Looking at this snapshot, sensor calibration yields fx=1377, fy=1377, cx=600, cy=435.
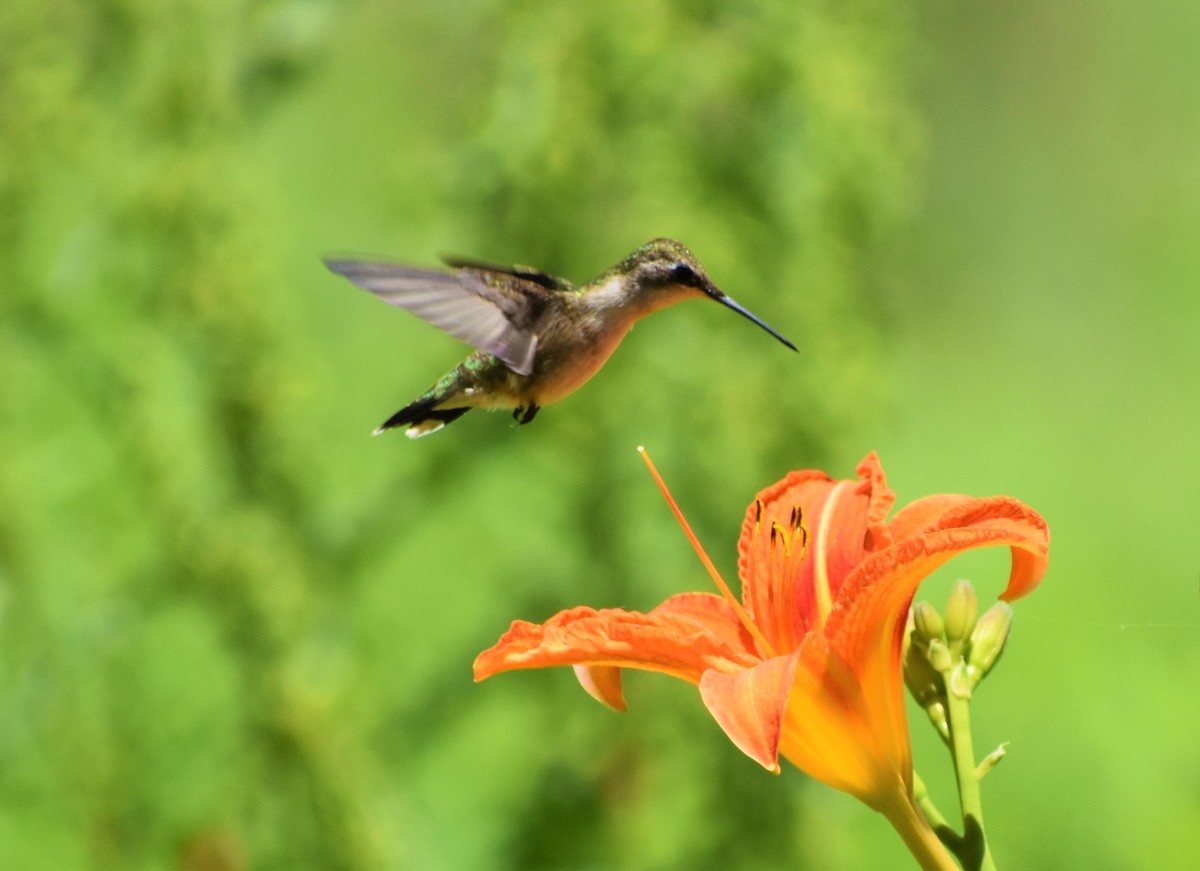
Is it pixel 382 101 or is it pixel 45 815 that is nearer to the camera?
pixel 45 815

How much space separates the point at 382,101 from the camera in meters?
3.93

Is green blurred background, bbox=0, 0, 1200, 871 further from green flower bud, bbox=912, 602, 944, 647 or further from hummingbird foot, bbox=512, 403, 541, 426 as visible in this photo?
hummingbird foot, bbox=512, 403, 541, 426

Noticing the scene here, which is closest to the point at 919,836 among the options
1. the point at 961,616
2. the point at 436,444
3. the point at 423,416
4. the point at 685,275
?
the point at 961,616

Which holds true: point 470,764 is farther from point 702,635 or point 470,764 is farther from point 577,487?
point 702,635

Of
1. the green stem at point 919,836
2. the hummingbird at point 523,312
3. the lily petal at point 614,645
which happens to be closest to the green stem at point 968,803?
the green stem at point 919,836

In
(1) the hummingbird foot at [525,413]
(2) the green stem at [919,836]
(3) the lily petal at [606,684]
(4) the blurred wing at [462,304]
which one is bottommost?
(2) the green stem at [919,836]

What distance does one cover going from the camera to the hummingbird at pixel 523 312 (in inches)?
35.4

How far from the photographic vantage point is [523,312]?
3.32ft

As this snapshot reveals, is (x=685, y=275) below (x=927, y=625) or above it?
above

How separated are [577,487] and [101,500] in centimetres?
106

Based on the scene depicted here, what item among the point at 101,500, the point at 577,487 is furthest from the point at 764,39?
the point at 101,500

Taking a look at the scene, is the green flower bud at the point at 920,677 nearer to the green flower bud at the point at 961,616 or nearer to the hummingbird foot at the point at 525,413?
the green flower bud at the point at 961,616

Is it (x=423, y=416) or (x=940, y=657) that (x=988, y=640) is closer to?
(x=940, y=657)

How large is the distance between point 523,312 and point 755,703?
418mm
